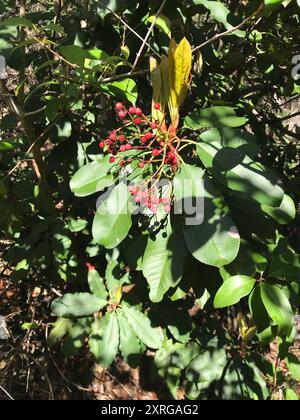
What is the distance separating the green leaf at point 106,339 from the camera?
6.30ft

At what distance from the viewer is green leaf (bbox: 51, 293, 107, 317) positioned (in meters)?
2.00

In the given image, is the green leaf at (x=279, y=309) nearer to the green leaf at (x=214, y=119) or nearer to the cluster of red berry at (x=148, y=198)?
the cluster of red berry at (x=148, y=198)

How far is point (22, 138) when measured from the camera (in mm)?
2049

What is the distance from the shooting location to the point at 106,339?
1.95 meters

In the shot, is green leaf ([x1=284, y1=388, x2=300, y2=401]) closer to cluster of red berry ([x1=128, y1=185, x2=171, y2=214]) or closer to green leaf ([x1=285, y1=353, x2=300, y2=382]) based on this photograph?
green leaf ([x1=285, y1=353, x2=300, y2=382])

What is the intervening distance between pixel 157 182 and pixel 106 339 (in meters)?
0.86

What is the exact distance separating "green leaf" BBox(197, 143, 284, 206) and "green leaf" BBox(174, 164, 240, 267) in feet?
0.21

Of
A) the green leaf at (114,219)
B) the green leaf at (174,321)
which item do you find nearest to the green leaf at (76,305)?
the green leaf at (174,321)

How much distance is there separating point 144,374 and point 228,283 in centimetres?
159

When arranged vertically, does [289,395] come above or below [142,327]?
below

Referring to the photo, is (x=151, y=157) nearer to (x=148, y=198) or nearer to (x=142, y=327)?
(x=148, y=198)

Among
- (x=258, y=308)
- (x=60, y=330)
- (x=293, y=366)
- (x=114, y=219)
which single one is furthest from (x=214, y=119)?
(x=293, y=366)
